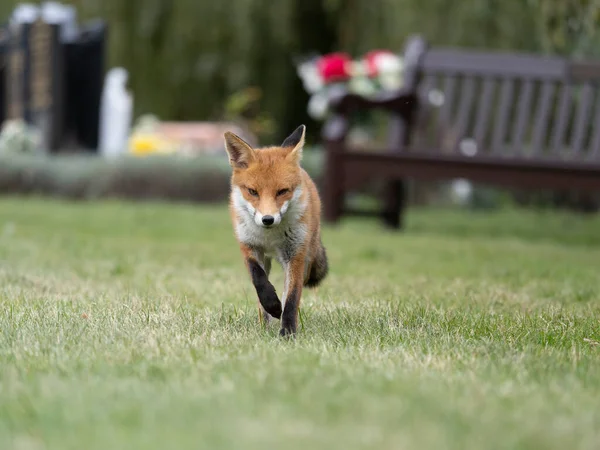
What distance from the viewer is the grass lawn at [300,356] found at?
249cm

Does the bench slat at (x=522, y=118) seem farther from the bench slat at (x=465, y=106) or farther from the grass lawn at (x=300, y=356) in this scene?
the grass lawn at (x=300, y=356)

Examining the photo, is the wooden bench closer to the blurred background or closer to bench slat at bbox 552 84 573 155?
bench slat at bbox 552 84 573 155

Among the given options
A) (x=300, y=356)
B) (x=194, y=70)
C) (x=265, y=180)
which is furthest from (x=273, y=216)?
(x=194, y=70)

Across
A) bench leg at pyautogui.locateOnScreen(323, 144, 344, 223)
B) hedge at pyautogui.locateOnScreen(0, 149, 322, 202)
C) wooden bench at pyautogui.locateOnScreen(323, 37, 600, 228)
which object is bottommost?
hedge at pyautogui.locateOnScreen(0, 149, 322, 202)

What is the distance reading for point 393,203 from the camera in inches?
442

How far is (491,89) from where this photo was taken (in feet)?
35.7

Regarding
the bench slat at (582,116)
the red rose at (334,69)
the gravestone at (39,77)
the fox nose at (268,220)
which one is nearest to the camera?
the fox nose at (268,220)

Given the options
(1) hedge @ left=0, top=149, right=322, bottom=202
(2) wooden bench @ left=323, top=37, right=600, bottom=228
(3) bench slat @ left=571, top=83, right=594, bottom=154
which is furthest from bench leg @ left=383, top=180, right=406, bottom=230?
(1) hedge @ left=0, top=149, right=322, bottom=202

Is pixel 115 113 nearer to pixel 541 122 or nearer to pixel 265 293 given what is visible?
pixel 541 122

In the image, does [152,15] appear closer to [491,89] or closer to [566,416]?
[491,89]

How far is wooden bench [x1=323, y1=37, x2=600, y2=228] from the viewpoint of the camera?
9859 millimetres

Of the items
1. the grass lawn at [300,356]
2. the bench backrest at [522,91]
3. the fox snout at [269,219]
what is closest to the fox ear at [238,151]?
the fox snout at [269,219]

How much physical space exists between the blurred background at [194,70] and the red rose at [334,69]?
4.75 ft

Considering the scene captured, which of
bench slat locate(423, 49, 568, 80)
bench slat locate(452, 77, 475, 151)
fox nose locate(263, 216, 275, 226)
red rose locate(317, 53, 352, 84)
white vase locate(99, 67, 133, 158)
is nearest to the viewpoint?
fox nose locate(263, 216, 275, 226)
